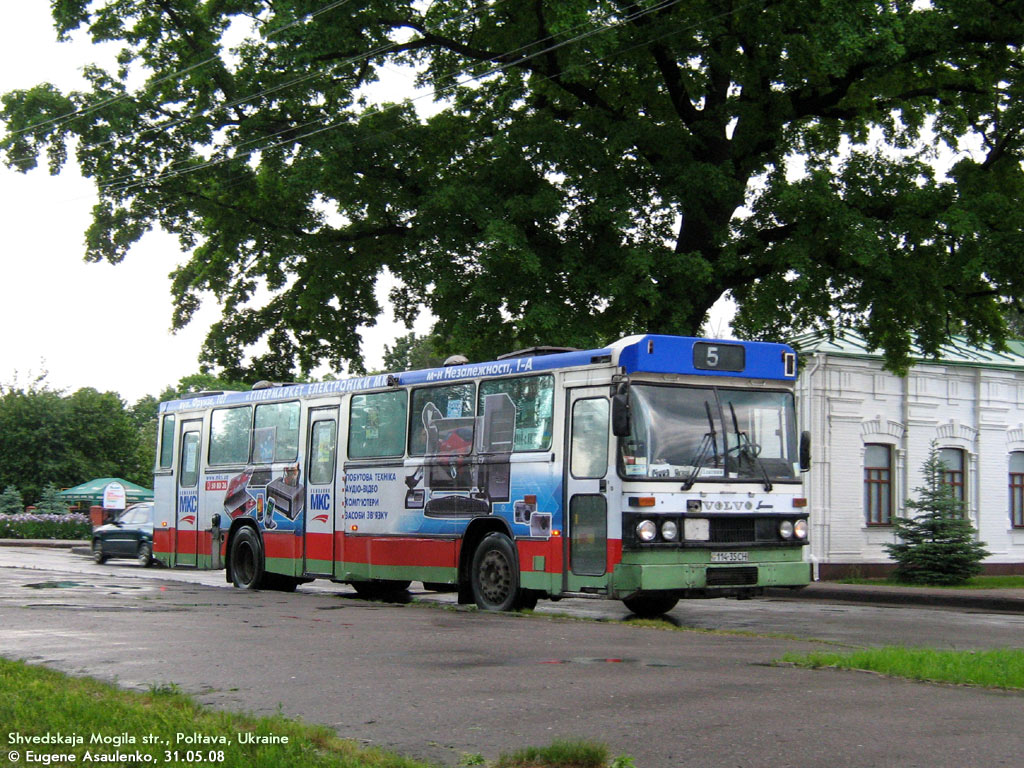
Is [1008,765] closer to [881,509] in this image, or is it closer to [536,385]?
[536,385]

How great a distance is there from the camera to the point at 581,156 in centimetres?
2328

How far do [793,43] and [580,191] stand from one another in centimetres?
439

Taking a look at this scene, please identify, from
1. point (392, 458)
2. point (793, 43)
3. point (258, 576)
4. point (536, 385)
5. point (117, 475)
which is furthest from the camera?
point (117, 475)

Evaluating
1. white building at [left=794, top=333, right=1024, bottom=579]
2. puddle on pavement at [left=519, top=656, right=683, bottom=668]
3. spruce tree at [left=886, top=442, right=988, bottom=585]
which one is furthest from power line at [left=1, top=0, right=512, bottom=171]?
puddle on pavement at [left=519, top=656, right=683, bottom=668]

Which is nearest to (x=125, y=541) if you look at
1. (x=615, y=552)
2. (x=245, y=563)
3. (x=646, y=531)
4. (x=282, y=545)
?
(x=245, y=563)

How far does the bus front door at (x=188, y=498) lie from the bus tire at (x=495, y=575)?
24.6 ft

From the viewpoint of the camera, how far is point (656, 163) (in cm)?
2372

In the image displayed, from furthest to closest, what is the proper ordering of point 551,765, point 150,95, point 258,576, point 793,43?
point 150,95 → point 793,43 → point 258,576 → point 551,765

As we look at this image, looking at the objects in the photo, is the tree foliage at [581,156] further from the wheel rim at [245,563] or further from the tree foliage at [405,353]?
the tree foliage at [405,353]

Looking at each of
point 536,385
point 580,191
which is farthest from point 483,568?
point 580,191

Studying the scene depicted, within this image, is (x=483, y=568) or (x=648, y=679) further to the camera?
(x=483, y=568)

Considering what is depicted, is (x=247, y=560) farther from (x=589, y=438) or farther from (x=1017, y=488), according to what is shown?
(x=1017, y=488)

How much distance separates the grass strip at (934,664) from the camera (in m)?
8.93

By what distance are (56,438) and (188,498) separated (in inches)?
1952
